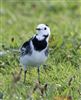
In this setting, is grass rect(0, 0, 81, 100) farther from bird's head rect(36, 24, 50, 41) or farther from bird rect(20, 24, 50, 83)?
bird's head rect(36, 24, 50, 41)

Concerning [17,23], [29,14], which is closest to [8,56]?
[17,23]

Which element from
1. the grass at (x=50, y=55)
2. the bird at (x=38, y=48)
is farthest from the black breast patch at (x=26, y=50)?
the grass at (x=50, y=55)

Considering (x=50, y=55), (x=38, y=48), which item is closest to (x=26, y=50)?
(x=38, y=48)

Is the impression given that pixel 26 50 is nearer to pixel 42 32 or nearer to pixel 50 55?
pixel 42 32

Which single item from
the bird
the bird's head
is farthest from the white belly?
the bird's head

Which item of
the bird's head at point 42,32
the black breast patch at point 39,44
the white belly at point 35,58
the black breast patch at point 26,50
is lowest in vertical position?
the white belly at point 35,58

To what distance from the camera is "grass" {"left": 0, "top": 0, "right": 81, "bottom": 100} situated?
5414 millimetres

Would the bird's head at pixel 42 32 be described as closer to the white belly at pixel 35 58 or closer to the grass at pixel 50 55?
the white belly at pixel 35 58

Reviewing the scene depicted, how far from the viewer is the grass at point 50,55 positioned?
17.8ft

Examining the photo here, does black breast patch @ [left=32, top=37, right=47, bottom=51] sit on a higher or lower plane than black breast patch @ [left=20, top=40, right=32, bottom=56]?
higher

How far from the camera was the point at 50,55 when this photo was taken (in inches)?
267

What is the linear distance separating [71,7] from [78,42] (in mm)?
4598

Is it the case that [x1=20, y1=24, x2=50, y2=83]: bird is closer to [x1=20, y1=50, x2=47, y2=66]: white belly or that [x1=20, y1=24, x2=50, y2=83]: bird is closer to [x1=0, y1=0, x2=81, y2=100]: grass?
[x1=20, y1=50, x2=47, y2=66]: white belly

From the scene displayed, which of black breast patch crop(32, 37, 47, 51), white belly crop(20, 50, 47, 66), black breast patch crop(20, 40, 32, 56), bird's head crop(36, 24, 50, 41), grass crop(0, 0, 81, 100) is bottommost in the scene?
grass crop(0, 0, 81, 100)
